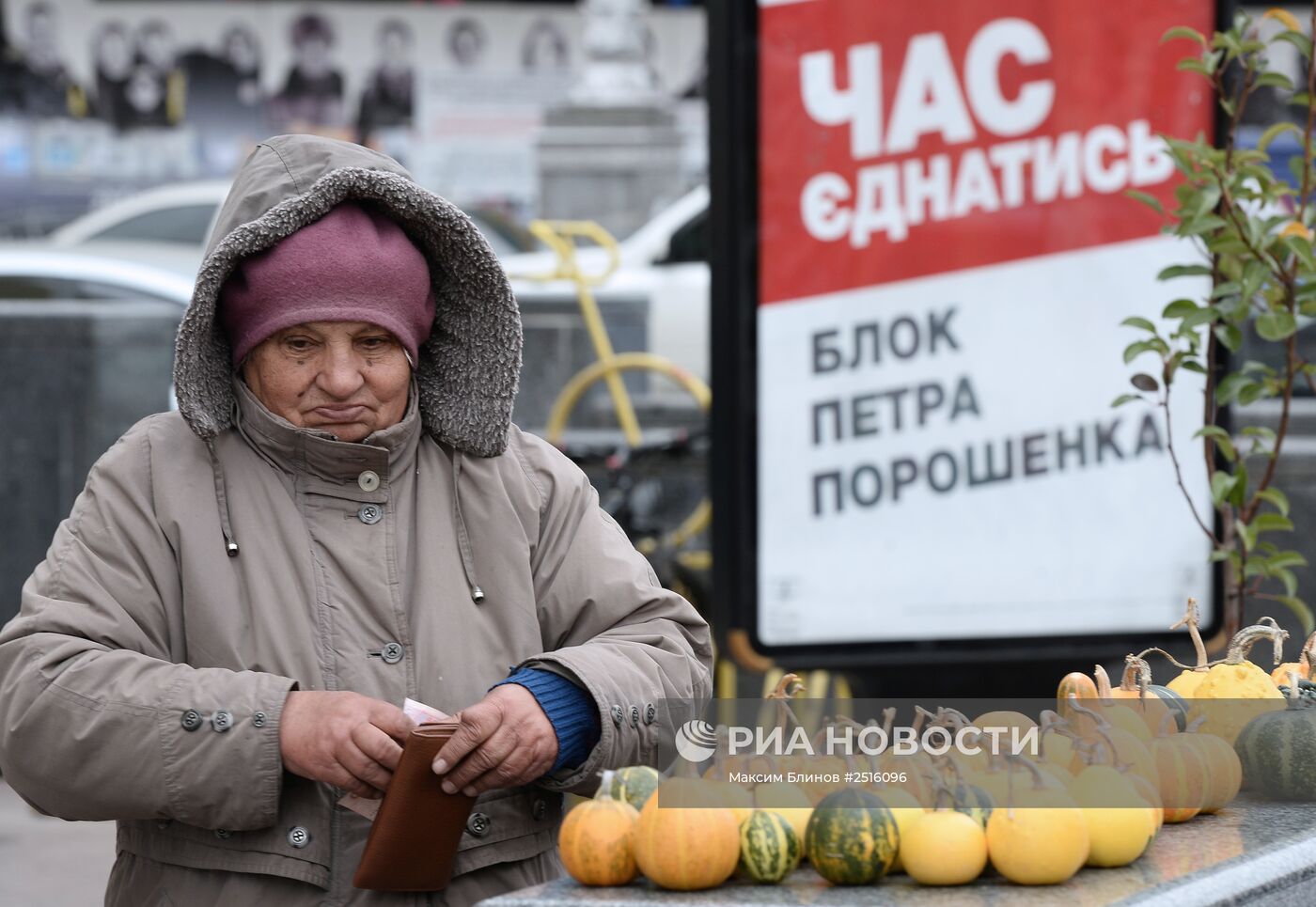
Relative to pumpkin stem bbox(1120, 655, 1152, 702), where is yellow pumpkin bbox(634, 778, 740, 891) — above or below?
below

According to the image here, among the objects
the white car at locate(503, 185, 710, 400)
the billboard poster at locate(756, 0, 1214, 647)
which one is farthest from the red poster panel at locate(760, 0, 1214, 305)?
the white car at locate(503, 185, 710, 400)

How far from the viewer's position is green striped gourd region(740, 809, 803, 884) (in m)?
2.07

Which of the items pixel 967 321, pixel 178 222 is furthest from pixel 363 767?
pixel 178 222

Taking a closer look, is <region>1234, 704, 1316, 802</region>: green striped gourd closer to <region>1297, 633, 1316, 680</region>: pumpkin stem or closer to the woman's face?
<region>1297, 633, 1316, 680</region>: pumpkin stem

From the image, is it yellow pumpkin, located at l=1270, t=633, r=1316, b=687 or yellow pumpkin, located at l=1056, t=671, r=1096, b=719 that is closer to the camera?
yellow pumpkin, located at l=1056, t=671, r=1096, b=719

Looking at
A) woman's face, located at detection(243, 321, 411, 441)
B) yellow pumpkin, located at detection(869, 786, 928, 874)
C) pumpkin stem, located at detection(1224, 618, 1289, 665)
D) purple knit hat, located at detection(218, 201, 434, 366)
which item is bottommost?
yellow pumpkin, located at detection(869, 786, 928, 874)

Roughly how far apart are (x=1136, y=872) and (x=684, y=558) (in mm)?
4827

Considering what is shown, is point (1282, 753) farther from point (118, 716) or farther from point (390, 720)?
point (118, 716)

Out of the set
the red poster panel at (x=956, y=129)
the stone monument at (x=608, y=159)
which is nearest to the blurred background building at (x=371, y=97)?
the stone monument at (x=608, y=159)

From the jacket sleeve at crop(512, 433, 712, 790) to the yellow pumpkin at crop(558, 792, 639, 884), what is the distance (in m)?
0.30

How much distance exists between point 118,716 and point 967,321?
10.5ft

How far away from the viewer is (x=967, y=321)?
4977 mm

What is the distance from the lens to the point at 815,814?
6.81 ft

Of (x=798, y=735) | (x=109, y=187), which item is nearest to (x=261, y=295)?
(x=798, y=735)
